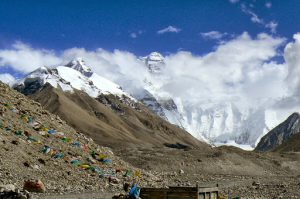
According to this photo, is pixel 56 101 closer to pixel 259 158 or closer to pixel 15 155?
pixel 259 158

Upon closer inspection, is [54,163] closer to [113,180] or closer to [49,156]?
[49,156]

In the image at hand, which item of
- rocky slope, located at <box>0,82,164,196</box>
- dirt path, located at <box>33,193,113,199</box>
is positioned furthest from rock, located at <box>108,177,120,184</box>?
dirt path, located at <box>33,193,113,199</box>

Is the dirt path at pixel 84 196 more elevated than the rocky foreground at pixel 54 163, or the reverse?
the rocky foreground at pixel 54 163

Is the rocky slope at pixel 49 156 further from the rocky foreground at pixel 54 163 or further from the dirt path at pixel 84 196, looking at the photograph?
the dirt path at pixel 84 196

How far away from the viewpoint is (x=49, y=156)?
140ft

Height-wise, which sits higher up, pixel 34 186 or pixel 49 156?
pixel 49 156

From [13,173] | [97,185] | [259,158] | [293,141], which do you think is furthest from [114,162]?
[293,141]

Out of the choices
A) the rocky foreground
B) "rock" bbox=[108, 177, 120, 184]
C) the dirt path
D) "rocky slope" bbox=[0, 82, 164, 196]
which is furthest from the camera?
"rock" bbox=[108, 177, 120, 184]

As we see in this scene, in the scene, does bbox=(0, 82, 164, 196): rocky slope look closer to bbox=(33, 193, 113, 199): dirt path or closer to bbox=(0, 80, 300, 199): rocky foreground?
bbox=(0, 80, 300, 199): rocky foreground

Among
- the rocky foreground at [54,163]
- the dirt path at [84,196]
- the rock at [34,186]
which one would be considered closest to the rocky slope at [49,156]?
the rocky foreground at [54,163]

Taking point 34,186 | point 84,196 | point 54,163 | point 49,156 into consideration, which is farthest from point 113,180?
point 34,186

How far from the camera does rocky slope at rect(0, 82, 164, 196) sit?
38.7 metres

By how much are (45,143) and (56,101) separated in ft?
505

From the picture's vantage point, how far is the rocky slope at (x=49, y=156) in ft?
127
